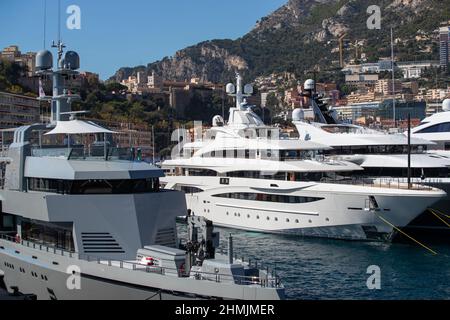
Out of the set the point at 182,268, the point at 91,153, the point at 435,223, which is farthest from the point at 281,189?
the point at 182,268

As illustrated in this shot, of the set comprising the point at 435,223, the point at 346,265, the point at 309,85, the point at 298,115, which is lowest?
the point at 346,265

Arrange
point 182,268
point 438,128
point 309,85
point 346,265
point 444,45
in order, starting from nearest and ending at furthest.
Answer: point 182,268 → point 346,265 → point 438,128 → point 309,85 → point 444,45

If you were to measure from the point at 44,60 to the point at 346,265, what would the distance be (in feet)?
41.2

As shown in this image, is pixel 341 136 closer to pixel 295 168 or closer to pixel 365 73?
pixel 295 168

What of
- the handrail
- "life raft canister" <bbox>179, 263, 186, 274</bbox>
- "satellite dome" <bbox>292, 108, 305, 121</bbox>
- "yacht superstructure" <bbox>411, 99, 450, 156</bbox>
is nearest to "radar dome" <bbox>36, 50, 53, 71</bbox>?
the handrail

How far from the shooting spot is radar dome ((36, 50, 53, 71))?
823 inches

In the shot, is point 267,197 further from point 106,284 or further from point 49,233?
point 106,284

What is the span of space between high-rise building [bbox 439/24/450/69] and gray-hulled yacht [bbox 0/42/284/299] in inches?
6370

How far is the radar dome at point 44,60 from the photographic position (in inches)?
823

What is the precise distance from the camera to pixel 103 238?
15781mm

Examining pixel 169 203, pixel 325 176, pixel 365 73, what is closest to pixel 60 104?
pixel 169 203

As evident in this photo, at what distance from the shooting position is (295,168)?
30672 millimetres

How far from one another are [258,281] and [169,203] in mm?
3519

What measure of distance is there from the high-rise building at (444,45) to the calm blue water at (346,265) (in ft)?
490
